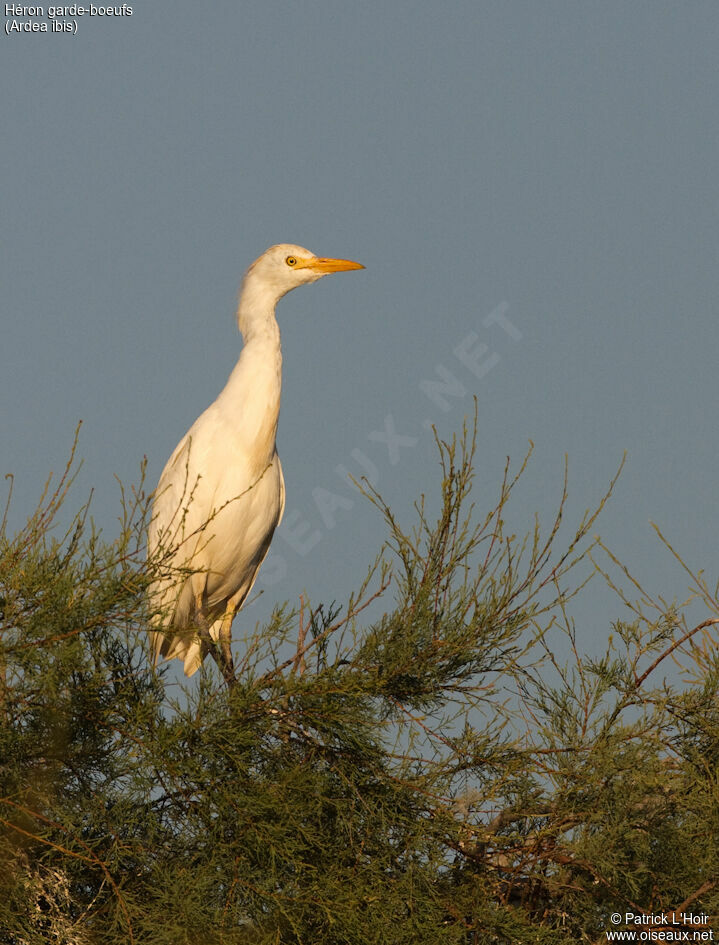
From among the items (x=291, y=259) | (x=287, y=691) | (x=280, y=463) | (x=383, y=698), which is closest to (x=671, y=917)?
(x=383, y=698)

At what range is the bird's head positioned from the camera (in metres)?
6.14

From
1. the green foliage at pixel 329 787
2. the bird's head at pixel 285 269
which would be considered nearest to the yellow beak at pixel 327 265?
the bird's head at pixel 285 269

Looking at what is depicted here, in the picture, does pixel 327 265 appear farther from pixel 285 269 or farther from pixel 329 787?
pixel 329 787

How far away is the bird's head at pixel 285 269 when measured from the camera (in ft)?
20.2

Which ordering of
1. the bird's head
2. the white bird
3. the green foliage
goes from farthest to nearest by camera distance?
the bird's head, the white bird, the green foliage

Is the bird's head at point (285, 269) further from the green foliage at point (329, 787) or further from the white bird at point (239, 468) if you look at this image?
the green foliage at point (329, 787)

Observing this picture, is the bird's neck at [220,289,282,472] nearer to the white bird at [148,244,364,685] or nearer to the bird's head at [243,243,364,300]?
the white bird at [148,244,364,685]

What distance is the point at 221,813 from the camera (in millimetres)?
3678

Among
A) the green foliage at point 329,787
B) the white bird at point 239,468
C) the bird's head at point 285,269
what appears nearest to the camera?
the green foliage at point 329,787

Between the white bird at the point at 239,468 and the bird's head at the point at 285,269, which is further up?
the bird's head at the point at 285,269

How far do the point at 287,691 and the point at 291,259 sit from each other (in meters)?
3.08

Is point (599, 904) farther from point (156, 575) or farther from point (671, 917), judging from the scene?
point (156, 575)

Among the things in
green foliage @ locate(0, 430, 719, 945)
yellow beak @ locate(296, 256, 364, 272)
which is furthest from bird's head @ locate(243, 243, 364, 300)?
green foliage @ locate(0, 430, 719, 945)

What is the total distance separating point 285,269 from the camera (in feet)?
20.3
